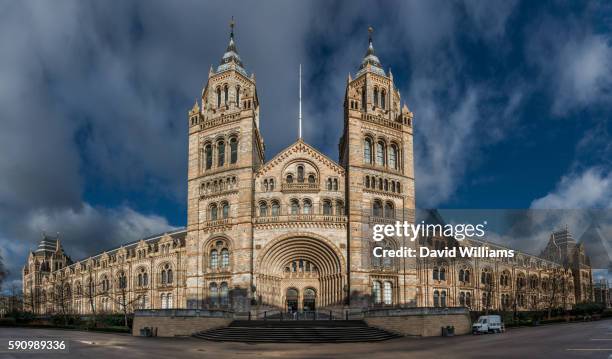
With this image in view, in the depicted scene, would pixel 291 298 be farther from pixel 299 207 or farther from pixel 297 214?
pixel 299 207

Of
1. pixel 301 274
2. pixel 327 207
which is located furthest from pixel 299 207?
pixel 301 274

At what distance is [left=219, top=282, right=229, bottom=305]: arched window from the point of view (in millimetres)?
58406

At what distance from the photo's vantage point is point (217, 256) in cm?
Answer: 6034

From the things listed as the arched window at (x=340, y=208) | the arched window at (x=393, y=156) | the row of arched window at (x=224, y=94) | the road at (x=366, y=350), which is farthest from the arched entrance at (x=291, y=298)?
the row of arched window at (x=224, y=94)

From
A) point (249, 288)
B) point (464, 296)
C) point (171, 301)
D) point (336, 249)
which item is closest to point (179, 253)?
point (171, 301)

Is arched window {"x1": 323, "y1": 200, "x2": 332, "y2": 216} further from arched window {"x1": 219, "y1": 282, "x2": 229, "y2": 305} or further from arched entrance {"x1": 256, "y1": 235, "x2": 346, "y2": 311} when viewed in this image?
arched window {"x1": 219, "y1": 282, "x2": 229, "y2": 305}

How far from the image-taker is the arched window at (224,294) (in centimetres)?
5841

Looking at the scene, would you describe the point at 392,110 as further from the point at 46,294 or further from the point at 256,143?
the point at 46,294

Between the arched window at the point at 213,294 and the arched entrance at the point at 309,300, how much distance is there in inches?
375

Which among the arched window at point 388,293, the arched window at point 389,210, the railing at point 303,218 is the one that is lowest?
the arched window at point 388,293

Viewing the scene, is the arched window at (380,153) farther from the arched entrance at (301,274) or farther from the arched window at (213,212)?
the arched window at (213,212)

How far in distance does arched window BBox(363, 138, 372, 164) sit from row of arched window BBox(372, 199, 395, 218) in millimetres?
4805

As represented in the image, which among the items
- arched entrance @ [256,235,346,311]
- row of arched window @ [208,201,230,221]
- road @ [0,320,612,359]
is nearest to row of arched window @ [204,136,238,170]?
row of arched window @ [208,201,230,221]

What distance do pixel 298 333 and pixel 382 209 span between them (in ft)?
74.8
